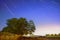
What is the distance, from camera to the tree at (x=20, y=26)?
453 cm

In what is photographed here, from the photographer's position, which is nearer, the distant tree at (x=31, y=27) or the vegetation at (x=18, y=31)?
the vegetation at (x=18, y=31)

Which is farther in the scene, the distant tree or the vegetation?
the distant tree

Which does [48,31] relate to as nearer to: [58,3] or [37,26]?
[37,26]

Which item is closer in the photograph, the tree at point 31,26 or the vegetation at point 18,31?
the vegetation at point 18,31

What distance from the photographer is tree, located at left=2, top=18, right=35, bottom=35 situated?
4531mm

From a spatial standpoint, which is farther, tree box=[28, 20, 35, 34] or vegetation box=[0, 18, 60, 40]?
tree box=[28, 20, 35, 34]

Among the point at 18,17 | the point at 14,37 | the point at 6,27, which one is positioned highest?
the point at 18,17

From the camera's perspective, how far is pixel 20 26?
14.9 ft

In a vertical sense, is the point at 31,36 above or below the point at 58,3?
below

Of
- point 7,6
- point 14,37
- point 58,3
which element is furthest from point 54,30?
point 7,6

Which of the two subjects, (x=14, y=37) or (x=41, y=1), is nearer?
(x=14, y=37)

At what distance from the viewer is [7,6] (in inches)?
185

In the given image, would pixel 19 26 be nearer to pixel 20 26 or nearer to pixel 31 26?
pixel 20 26

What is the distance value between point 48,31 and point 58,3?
0.95 meters
